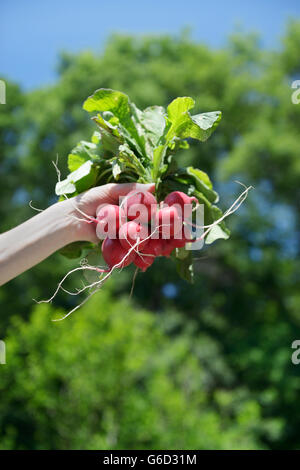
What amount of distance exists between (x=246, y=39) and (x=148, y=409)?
11.3 meters

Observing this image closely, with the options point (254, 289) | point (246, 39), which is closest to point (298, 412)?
point (254, 289)

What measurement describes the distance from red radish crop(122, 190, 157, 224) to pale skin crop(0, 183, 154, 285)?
3 cm

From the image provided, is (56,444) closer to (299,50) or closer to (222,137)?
(222,137)

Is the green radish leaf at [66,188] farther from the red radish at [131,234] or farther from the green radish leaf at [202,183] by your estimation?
the green radish leaf at [202,183]

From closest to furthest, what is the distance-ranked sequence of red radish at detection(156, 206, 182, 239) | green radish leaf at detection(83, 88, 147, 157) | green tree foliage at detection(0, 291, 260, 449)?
red radish at detection(156, 206, 182, 239)
green radish leaf at detection(83, 88, 147, 157)
green tree foliage at detection(0, 291, 260, 449)

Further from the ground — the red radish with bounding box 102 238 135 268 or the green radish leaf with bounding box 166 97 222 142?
the green radish leaf with bounding box 166 97 222 142

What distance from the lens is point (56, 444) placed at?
557 centimetres

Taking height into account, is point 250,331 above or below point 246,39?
below

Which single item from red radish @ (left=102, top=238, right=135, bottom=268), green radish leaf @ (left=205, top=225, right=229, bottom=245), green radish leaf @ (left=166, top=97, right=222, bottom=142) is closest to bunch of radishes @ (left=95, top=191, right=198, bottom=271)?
red radish @ (left=102, top=238, right=135, bottom=268)

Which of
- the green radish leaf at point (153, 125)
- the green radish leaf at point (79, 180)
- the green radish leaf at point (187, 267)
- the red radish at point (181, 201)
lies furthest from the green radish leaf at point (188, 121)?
the green radish leaf at point (187, 267)

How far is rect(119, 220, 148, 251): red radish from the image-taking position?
5.40 ft

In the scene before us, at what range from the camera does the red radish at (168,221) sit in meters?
1.67

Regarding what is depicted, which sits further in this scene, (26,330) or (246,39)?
(246,39)

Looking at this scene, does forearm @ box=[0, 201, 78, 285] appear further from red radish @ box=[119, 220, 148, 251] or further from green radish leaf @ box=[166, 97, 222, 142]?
green radish leaf @ box=[166, 97, 222, 142]
